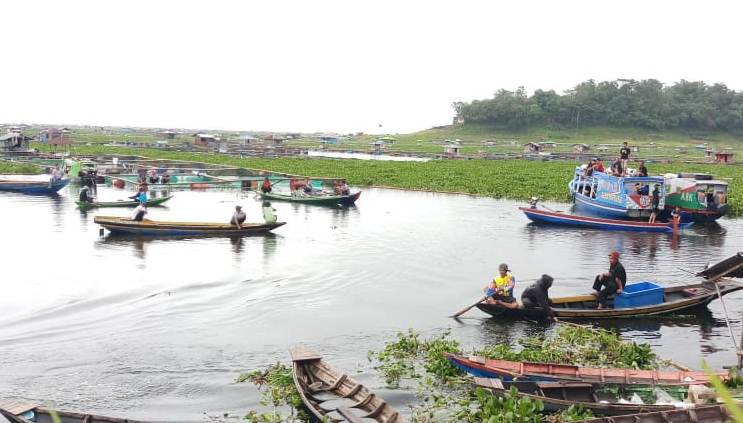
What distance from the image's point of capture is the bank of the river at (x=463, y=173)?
4901 cm

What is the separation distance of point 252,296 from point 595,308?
971 centimetres

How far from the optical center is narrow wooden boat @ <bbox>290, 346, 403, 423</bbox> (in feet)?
36.0

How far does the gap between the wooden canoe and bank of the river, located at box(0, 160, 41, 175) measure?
47455 millimetres

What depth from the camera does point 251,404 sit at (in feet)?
43.5

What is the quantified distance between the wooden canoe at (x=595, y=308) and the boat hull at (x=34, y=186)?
33.6 m

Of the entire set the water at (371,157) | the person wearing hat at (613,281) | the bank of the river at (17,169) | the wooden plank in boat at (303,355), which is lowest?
the wooden plank in boat at (303,355)

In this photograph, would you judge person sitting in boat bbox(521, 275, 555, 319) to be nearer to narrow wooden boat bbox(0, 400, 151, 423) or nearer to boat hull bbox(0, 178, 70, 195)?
narrow wooden boat bbox(0, 400, 151, 423)

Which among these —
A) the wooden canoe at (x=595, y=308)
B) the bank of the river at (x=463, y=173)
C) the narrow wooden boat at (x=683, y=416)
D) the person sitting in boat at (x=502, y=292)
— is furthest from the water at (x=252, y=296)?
the bank of the river at (x=463, y=173)

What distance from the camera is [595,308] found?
18578mm

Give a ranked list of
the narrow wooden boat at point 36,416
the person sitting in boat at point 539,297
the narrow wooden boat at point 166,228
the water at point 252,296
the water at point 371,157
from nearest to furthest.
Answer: the narrow wooden boat at point 36,416 < the water at point 252,296 < the person sitting in boat at point 539,297 < the narrow wooden boat at point 166,228 < the water at point 371,157

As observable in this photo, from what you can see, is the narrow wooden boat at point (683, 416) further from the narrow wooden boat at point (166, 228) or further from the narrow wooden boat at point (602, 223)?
the narrow wooden boat at point (602, 223)

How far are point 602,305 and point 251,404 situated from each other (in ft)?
32.5

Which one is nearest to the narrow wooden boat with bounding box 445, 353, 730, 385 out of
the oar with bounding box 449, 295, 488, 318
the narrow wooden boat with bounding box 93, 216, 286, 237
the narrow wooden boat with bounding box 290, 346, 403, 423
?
the narrow wooden boat with bounding box 290, 346, 403, 423

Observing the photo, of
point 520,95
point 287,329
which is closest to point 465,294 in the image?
point 287,329
